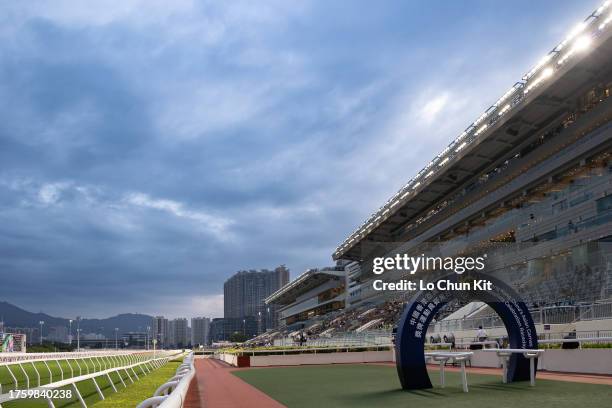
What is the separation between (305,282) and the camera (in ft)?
411

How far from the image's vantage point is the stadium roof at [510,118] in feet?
110

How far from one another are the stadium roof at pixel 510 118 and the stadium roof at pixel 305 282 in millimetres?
44690

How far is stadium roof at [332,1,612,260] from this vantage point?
110 ft

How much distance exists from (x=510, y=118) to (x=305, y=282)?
8808cm

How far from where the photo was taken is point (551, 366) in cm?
1872

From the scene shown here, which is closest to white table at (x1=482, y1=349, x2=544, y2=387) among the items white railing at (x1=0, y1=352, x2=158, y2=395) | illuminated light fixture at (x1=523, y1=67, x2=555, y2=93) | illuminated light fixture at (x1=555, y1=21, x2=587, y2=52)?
white railing at (x1=0, y1=352, x2=158, y2=395)

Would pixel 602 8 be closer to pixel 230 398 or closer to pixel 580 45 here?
pixel 580 45

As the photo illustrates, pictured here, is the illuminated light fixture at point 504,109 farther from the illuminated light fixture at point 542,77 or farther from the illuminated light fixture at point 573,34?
the illuminated light fixture at point 573,34

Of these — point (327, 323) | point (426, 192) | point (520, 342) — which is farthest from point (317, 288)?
point (520, 342)

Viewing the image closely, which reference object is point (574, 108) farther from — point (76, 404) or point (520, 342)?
point (76, 404)

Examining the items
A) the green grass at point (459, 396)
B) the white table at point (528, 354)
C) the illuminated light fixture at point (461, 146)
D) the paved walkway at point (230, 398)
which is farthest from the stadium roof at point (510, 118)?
the paved walkway at point (230, 398)

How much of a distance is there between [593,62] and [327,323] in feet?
229

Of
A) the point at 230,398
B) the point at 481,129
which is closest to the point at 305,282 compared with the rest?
the point at 481,129

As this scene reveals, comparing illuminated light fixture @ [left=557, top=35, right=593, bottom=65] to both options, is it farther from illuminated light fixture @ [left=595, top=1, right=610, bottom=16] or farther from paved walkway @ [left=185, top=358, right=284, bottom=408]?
paved walkway @ [left=185, top=358, right=284, bottom=408]
